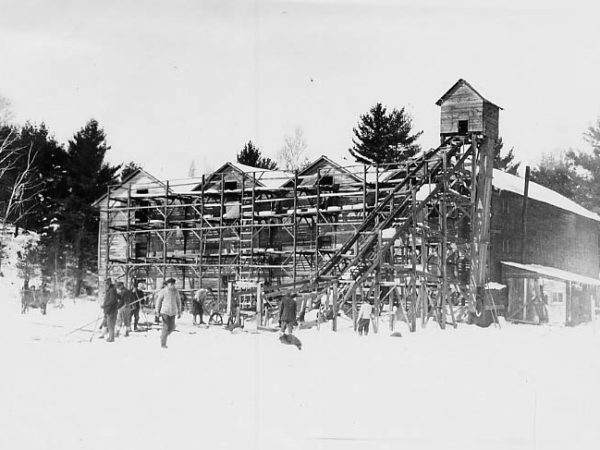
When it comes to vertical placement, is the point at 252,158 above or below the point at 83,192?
above

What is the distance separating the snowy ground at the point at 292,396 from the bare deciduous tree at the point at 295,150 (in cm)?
4256

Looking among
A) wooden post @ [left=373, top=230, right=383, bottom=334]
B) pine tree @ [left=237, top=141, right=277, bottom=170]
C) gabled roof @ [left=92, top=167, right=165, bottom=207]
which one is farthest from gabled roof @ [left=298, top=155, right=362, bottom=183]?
pine tree @ [left=237, top=141, right=277, bottom=170]

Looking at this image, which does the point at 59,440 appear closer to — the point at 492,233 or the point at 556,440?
the point at 556,440

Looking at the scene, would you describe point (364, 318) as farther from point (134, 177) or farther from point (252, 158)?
point (252, 158)

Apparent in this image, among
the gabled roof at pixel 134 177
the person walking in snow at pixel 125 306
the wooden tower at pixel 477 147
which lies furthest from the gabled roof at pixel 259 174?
the person walking in snow at pixel 125 306

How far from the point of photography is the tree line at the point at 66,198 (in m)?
49.8

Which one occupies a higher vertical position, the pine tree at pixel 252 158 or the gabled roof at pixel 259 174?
the pine tree at pixel 252 158

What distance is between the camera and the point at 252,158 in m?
67.4

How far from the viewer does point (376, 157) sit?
6134 cm

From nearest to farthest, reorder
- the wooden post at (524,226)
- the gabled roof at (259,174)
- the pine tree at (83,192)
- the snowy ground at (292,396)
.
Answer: the snowy ground at (292,396) < the wooden post at (524,226) < the gabled roof at (259,174) < the pine tree at (83,192)

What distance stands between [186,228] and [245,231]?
308 centimetres

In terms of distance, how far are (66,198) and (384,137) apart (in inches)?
982

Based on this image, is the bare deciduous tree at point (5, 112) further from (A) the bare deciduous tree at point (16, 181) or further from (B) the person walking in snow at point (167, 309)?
(B) the person walking in snow at point (167, 309)

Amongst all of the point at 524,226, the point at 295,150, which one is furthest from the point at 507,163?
the point at 524,226
